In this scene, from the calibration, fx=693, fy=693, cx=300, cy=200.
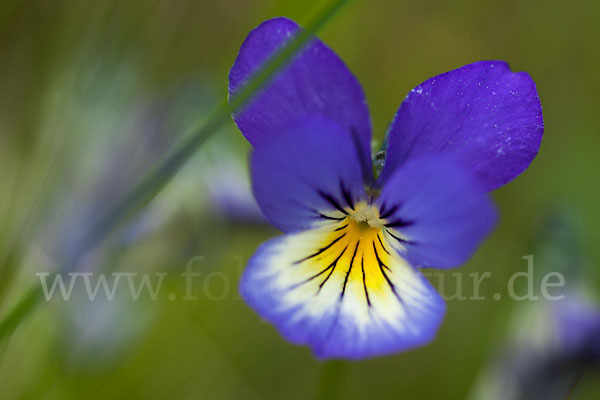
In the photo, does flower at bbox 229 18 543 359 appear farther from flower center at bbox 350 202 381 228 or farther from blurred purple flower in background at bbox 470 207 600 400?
blurred purple flower in background at bbox 470 207 600 400

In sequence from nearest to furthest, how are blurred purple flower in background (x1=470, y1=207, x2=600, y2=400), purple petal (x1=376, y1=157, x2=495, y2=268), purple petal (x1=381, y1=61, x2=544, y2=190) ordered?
purple petal (x1=376, y1=157, x2=495, y2=268) → purple petal (x1=381, y1=61, x2=544, y2=190) → blurred purple flower in background (x1=470, y1=207, x2=600, y2=400)

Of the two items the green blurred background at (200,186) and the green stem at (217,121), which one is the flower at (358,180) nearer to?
the green stem at (217,121)

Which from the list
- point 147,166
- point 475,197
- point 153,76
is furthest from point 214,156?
point 475,197

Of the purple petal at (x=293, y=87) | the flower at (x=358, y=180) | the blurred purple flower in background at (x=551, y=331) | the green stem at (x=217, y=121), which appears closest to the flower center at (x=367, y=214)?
the flower at (x=358, y=180)

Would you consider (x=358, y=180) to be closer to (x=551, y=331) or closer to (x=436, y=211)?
(x=436, y=211)

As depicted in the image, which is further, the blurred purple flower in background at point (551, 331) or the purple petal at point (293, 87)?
the blurred purple flower in background at point (551, 331)

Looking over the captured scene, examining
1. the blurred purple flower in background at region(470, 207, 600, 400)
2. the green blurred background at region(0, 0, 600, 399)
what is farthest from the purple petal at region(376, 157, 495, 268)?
the blurred purple flower in background at region(470, 207, 600, 400)

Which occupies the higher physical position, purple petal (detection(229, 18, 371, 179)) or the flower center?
purple petal (detection(229, 18, 371, 179))
